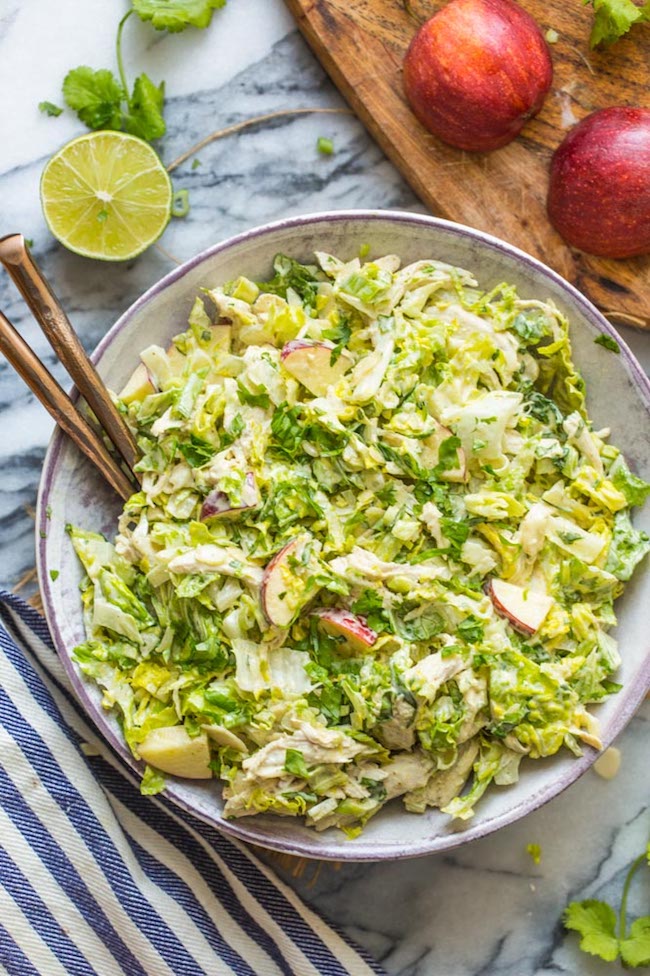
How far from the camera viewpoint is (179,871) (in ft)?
10.4

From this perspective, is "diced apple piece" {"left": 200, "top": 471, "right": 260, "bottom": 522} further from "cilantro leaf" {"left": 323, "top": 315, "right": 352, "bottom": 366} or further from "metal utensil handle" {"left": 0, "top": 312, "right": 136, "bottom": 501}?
"cilantro leaf" {"left": 323, "top": 315, "right": 352, "bottom": 366}

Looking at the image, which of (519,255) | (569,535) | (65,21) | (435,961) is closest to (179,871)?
(435,961)

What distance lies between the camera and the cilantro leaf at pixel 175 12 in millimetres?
3156

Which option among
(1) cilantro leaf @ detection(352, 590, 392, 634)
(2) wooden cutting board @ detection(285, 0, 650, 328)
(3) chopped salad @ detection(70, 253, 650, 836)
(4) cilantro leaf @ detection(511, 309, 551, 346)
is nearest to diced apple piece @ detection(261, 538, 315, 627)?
(3) chopped salad @ detection(70, 253, 650, 836)

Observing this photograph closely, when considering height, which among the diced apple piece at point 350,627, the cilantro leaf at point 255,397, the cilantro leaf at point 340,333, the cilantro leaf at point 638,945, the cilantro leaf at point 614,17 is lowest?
the cilantro leaf at point 638,945

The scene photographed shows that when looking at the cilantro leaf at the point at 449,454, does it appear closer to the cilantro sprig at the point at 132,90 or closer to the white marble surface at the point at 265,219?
the white marble surface at the point at 265,219

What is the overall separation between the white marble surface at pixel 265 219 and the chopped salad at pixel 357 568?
20.6 inches

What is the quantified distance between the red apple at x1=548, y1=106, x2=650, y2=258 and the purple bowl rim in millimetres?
238

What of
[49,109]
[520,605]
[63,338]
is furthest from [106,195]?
[520,605]

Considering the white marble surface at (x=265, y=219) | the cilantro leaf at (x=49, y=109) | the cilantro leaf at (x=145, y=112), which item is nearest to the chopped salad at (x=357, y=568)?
the white marble surface at (x=265, y=219)

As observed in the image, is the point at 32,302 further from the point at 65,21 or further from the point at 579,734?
the point at 579,734

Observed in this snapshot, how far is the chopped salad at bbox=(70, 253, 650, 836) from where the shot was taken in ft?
8.82

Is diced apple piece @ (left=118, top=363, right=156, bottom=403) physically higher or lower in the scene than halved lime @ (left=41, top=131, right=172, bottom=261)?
lower

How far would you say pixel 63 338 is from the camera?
108 inches
